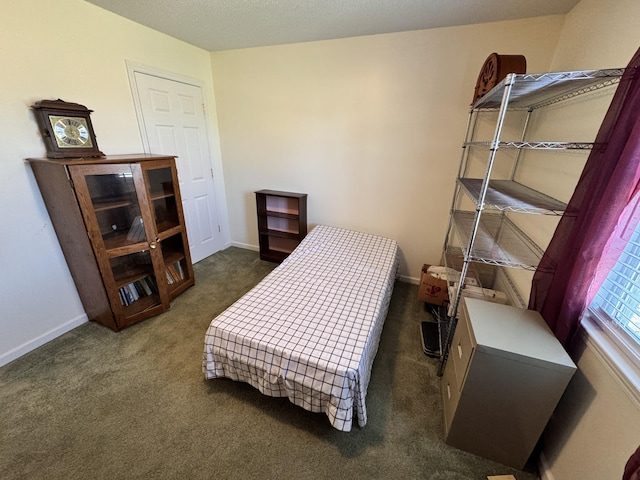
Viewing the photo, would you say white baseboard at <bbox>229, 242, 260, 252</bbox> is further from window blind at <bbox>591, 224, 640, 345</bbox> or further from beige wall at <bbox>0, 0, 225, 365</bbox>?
window blind at <bbox>591, 224, 640, 345</bbox>

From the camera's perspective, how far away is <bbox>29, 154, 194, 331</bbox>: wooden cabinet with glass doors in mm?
1715

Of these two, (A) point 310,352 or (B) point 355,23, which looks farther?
(B) point 355,23

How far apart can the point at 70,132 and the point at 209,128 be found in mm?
1470

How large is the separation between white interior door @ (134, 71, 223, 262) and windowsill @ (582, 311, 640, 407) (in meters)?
3.33

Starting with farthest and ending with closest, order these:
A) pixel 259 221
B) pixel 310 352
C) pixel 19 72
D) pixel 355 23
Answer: pixel 259 221 < pixel 355 23 < pixel 19 72 < pixel 310 352

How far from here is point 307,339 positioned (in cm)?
140

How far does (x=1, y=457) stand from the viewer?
1.26 meters

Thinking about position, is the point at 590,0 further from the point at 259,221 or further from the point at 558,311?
the point at 259,221

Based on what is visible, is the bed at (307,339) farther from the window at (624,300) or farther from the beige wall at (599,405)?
the window at (624,300)

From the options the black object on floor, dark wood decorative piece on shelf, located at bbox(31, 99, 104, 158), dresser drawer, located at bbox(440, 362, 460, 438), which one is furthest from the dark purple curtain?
dark wood decorative piece on shelf, located at bbox(31, 99, 104, 158)

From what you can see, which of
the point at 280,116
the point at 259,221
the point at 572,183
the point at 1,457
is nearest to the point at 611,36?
the point at 572,183

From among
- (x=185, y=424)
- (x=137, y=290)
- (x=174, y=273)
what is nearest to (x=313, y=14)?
(x=174, y=273)

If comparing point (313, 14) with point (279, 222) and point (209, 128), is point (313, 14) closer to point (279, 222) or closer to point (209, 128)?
point (209, 128)

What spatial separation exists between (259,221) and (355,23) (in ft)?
7.02
